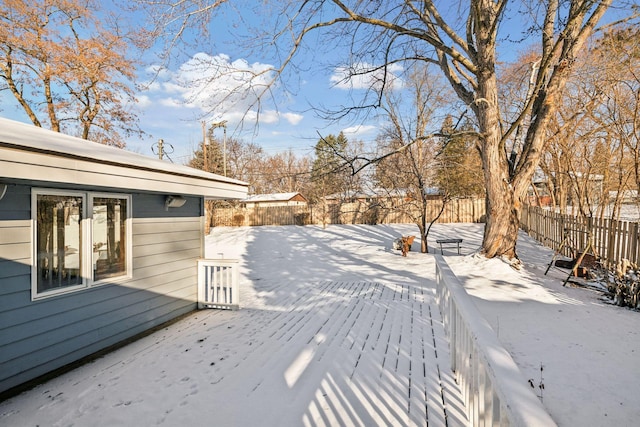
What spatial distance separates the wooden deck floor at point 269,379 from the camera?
94.3 inches

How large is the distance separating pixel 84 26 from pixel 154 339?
16.1 metres

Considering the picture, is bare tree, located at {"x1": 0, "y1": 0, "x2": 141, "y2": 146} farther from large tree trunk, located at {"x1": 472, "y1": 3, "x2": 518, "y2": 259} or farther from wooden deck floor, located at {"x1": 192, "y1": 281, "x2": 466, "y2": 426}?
wooden deck floor, located at {"x1": 192, "y1": 281, "x2": 466, "y2": 426}

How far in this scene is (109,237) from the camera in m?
3.95

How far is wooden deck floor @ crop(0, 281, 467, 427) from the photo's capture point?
2396 millimetres

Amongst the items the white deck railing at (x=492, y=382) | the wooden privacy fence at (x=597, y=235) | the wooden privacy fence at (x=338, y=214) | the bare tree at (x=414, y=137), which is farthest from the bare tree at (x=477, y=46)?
the wooden privacy fence at (x=338, y=214)

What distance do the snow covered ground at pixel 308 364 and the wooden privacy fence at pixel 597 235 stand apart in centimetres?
117

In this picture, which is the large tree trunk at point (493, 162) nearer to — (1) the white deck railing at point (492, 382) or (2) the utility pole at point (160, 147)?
(1) the white deck railing at point (492, 382)

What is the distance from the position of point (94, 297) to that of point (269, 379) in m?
2.33

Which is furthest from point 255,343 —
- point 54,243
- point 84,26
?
point 84,26

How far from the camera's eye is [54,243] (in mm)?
3340

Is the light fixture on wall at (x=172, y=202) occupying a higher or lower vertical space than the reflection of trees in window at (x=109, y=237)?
higher

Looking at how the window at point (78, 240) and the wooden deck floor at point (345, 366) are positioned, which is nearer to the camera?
the wooden deck floor at point (345, 366)

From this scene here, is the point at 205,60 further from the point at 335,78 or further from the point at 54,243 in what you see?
the point at 54,243

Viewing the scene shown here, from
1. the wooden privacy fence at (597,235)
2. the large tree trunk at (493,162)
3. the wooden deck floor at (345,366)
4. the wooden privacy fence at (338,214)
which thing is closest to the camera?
the wooden deck floor at (345,366)
